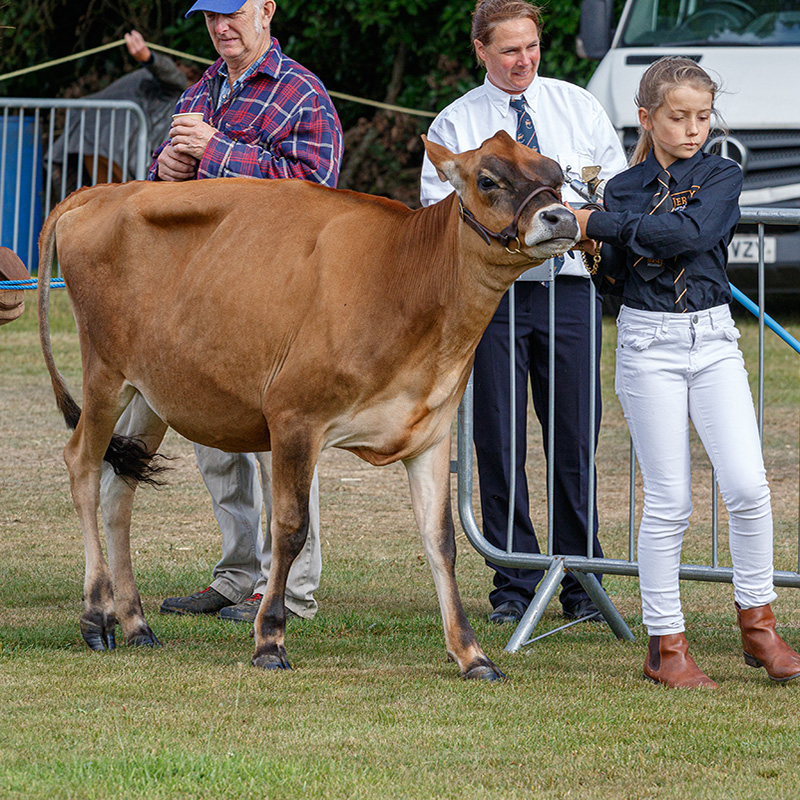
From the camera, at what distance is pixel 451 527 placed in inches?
190

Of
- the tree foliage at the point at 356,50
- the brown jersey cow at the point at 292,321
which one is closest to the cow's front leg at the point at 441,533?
the brown jersey cow at the point at 292,321

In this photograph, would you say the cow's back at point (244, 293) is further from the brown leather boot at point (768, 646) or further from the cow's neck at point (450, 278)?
the brown leather boot at point (768, 646)

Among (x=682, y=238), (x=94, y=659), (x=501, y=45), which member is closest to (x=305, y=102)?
(x=501, y=45)

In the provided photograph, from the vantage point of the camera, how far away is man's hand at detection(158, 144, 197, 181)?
5453 millimetres

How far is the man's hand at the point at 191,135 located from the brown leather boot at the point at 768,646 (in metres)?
2.65

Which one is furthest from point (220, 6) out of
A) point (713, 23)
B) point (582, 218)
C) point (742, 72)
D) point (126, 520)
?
point (713, 23)

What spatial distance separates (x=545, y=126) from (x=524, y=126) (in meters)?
0.09

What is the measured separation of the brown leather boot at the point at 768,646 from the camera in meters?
4.50

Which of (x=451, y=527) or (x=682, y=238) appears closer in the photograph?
(x=682, y=238)

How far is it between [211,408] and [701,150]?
6.20ft

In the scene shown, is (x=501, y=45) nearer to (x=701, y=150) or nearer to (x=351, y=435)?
(x=701, y=150)

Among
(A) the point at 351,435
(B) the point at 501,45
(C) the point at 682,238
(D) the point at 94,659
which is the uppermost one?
(B) the point at 501,45

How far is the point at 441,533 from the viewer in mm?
4801

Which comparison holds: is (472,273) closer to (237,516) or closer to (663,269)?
(663,269)
